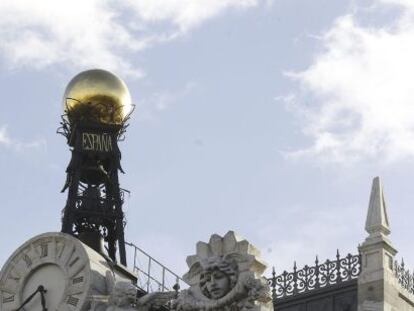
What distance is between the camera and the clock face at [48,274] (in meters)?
33.2

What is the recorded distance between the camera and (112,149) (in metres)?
43.3

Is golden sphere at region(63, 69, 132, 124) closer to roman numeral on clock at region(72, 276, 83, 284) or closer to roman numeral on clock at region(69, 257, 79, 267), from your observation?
roman numeral on clock at region(69, 257, 79, 267)

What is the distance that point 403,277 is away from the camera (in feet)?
101

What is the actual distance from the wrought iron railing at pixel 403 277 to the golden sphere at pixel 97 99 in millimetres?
14574

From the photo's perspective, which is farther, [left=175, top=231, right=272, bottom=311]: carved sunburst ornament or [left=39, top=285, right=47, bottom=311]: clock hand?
[left=39, top=285, right=47, bottom=311]: clock hand

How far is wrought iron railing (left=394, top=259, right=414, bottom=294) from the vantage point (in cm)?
3034

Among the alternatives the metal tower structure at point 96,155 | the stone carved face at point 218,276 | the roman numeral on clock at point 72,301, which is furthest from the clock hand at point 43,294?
the metal tower structure at point 96,155

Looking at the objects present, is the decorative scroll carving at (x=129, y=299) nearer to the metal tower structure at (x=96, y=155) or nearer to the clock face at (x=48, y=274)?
the clock face at (x=48, y=274)

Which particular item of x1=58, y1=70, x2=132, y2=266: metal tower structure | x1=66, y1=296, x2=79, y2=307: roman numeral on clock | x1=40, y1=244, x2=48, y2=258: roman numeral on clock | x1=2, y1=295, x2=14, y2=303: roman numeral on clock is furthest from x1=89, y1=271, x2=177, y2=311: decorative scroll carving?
x1=58, y1=70, x2=132, y2=266: metal tower structure

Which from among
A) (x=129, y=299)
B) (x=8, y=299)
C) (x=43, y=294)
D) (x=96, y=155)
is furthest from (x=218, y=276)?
(x=96, y=155)

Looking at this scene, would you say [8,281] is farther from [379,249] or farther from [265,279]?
[379,249]

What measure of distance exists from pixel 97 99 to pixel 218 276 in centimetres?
1424

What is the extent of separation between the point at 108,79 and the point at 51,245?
10809mm

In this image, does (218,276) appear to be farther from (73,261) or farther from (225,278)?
(73,261)
